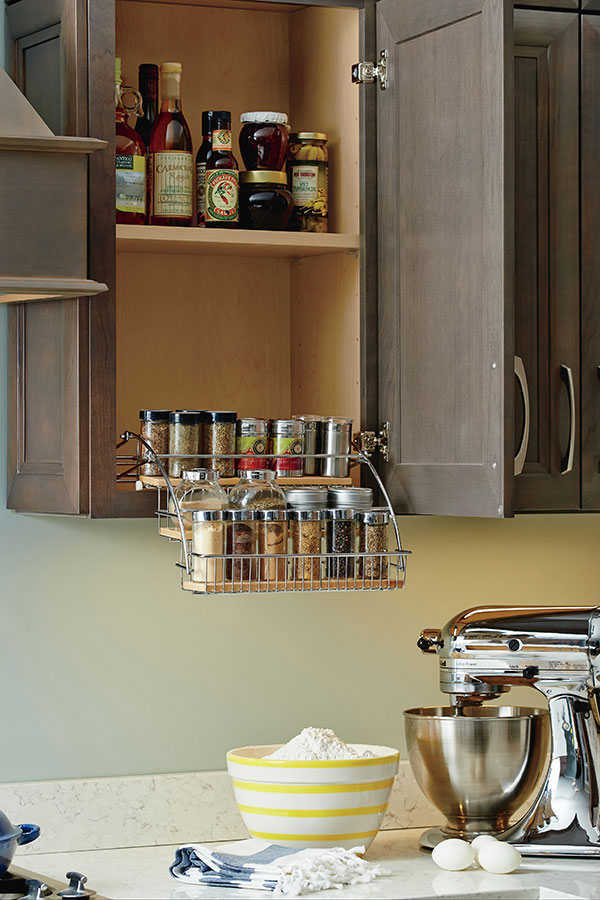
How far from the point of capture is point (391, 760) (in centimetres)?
220

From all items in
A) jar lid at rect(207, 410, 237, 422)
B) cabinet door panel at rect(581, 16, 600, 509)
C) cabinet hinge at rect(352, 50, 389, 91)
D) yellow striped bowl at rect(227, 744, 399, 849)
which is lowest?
yellow striped bowl at rect(227, 744, 399, 849)

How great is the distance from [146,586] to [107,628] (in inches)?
4.1

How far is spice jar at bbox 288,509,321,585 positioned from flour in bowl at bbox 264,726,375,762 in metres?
0.30

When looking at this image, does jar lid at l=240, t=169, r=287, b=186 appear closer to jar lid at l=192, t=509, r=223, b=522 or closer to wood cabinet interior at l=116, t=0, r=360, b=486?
wood cabinet interior at l=116, t=0, r=360, b=486

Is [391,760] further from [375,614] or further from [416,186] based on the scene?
[416,186]

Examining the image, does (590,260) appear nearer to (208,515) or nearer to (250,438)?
(250,438)

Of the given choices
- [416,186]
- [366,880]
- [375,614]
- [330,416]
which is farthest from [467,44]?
[366,880]

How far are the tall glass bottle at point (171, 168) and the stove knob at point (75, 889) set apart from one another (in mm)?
1047

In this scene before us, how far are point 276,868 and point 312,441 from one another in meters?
0.68

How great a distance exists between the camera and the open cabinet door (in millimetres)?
1942

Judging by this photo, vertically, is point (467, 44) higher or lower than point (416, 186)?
higher

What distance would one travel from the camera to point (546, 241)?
2.13 metres

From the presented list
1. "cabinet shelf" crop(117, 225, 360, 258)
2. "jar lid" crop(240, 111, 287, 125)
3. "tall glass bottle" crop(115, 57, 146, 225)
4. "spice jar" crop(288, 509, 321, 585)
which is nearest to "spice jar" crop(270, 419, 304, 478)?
"spice jar" crop(288, 509, 321, 585)

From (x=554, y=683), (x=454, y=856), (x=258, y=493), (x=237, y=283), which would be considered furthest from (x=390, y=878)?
(x=237, y=283)
